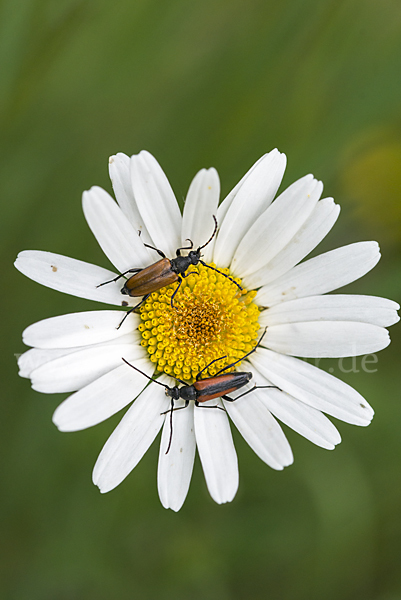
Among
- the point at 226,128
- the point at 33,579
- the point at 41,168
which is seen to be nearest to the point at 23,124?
the point at 41,168

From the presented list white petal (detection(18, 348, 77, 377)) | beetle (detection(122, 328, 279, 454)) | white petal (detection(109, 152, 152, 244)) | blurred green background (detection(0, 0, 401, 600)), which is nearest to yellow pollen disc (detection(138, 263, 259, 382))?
beetle (detection(122, 328, 279, 454))

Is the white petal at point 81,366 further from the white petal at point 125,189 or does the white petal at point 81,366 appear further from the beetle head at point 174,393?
the white petal at point 125,189

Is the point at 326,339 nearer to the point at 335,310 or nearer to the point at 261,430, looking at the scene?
the point at 335,310

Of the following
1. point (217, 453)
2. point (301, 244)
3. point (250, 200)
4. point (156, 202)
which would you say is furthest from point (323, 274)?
point (217, 453)

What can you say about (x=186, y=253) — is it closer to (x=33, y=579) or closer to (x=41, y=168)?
(x=41, y=168)

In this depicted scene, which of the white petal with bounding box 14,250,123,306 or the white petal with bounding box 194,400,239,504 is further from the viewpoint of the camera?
the white petal with bounding box 194,400,239,504

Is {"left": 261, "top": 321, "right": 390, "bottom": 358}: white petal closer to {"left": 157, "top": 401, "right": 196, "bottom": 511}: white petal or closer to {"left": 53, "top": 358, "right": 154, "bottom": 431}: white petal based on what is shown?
{"left": 157, "top": 401, "right": 196, "bottom": 511}: white petal
